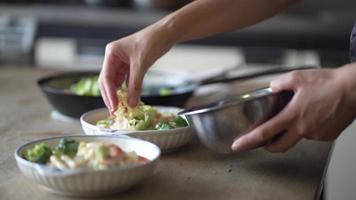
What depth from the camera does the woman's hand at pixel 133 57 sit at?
125 cm

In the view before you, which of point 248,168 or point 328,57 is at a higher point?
point 248,168

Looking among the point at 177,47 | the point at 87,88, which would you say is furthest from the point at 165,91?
the point at 177,47

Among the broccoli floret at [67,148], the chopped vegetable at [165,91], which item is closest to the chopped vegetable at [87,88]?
the chopped vegetable at [165,91]

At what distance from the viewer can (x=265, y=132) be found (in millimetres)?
963

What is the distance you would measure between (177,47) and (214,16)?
5.85 feet

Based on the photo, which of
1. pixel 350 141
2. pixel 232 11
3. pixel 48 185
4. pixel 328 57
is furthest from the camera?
pixel 328 57

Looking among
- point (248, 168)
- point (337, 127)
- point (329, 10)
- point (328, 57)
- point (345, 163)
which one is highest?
point (337, 127)

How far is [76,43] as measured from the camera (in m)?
3.27

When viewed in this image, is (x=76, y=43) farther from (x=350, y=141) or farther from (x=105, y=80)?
(x=105, y=80)

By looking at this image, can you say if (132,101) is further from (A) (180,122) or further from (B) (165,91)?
(B) (165,91)

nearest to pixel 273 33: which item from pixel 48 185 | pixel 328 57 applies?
pixel 328 57

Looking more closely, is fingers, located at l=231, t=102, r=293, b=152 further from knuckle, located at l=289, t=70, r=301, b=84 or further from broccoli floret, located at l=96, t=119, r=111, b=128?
broccoli floret, located at l=96, t=119, r=111, b=128

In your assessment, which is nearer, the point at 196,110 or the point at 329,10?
the point at 196,110

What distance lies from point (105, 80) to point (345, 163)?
149 centimetres
